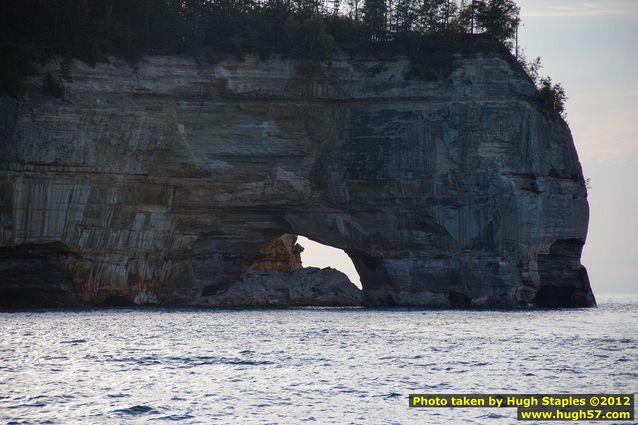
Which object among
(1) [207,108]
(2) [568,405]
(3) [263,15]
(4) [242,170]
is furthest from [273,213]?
(2) [568,405]

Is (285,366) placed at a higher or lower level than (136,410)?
higher

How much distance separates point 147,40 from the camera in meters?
71.1

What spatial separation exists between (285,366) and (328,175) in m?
37.3

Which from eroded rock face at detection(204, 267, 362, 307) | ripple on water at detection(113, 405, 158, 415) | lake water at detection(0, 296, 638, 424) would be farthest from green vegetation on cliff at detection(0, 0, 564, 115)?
ripple on water at detection(113, 405, 158, 415)

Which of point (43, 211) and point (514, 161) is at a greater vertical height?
point (514, 161)

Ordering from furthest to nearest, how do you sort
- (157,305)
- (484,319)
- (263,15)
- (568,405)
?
(263,15), (157,305), (484,319), (568,405)

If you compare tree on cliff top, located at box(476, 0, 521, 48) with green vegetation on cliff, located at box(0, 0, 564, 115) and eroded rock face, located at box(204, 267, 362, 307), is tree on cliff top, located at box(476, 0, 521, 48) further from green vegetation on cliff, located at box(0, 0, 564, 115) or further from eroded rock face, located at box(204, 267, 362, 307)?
eroded rock face, located at box(204, 267, 362, 307)

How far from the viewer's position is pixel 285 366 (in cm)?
3572

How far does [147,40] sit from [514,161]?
87.9 feet

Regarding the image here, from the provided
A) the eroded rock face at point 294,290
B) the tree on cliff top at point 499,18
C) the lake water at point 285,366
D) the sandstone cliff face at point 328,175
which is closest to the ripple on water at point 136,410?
the lake water at point 285,366

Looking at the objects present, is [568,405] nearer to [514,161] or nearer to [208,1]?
[514,161]

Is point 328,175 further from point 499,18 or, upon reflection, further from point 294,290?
point 499,18

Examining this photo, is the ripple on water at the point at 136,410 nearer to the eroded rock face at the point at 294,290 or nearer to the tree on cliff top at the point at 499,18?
the eroded rock face at the point at 294,290

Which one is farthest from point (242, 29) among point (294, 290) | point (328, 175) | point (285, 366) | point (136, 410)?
point (136, 410)
